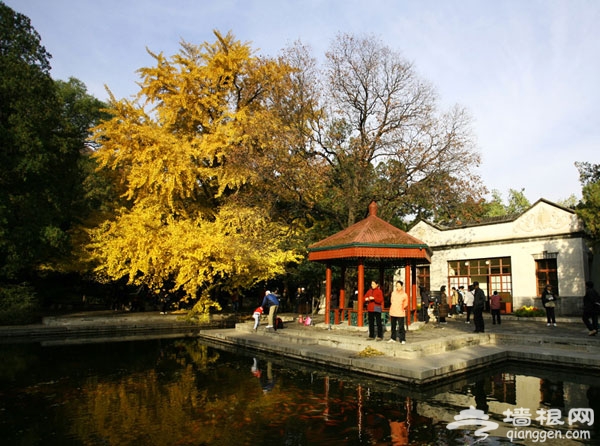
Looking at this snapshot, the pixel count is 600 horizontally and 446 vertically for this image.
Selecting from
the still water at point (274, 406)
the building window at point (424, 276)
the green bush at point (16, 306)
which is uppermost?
the building window at point (424, 276)

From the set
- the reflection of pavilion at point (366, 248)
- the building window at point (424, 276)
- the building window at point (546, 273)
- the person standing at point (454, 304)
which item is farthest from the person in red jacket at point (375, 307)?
the building window at point (424, 276)

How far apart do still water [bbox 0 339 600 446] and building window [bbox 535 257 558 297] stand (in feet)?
42.0

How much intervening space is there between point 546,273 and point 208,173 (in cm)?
1819

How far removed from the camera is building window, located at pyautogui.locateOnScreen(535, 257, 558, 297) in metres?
22.8

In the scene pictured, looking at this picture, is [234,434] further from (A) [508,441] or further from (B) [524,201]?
(B) [524,201]

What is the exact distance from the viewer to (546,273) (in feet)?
76.0

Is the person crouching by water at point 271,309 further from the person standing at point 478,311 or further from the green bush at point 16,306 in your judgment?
the green bush at point 16,306

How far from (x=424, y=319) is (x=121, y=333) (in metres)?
13.5

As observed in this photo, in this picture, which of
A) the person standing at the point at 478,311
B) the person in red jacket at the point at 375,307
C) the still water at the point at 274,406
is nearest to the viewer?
the still water at the point at 274,406

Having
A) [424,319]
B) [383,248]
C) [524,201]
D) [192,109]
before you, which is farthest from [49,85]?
[524,201]

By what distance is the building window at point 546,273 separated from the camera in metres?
22.8

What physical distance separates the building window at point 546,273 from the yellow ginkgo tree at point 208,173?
12641 mm

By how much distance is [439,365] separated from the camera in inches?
409

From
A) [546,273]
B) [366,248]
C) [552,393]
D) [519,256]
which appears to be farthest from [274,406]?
[519,256]
